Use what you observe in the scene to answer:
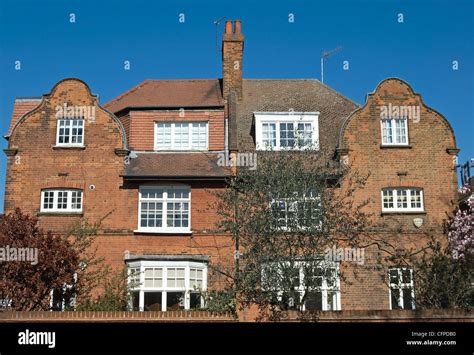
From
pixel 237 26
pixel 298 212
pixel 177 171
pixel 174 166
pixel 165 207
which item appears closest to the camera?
pixel 298 212

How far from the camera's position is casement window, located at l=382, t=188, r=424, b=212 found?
25.5 meters

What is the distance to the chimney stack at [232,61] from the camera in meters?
29.8

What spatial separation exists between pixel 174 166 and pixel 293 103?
713cm

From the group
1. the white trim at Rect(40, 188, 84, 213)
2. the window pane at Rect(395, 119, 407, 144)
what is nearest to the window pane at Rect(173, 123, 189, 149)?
the white trim at Rect(40, 188, 84, 213)

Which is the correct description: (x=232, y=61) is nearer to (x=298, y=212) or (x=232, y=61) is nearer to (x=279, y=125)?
(x=279, y=125)

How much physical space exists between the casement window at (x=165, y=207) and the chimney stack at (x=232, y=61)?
6236 mm

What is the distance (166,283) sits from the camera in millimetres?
24438

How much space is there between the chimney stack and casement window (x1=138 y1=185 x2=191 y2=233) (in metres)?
6.24

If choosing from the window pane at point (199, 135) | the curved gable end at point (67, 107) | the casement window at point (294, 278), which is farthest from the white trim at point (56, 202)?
the casement window at point (294, 278)

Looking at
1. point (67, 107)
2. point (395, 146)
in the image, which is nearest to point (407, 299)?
point (395, 146)

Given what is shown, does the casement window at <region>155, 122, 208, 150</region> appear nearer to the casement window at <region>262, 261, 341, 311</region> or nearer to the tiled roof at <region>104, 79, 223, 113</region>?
the tiled roof at <region>104, 79, 223, 113</region>

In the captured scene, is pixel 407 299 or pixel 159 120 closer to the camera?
pixel 407 299

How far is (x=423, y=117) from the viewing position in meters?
26.6

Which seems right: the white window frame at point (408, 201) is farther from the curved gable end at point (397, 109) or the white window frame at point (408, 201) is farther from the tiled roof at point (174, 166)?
the tiled roof at point (174, 166)
